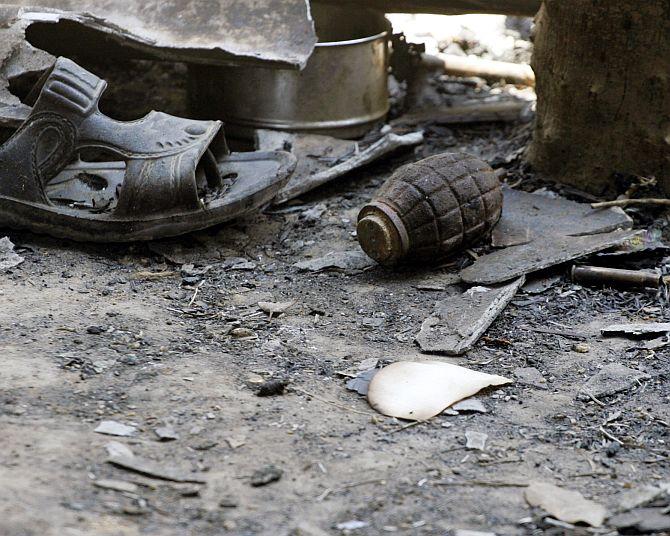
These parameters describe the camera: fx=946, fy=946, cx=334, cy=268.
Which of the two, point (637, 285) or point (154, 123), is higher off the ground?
point (154, 123)

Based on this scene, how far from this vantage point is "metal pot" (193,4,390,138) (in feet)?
17.6

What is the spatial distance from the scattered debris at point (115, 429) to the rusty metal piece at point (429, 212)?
1580 millimetres

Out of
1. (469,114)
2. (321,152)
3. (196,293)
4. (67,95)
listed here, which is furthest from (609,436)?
(469,114)

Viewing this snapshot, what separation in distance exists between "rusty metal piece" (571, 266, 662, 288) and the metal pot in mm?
2107

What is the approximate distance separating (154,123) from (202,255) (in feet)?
1.99

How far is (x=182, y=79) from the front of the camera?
5520mm

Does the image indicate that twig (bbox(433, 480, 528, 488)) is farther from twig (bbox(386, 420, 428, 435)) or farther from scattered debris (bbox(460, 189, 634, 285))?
scattered debris (bbox(460, 189, 634, 285))

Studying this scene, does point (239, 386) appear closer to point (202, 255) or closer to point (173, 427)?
point (173, 427)

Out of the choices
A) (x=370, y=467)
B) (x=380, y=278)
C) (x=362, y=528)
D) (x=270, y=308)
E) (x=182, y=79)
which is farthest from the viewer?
(x=182, y=79)

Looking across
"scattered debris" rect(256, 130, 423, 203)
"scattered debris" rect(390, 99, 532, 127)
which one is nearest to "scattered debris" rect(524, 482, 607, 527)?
"scattered debris" rect(256, 130, 423, 203)

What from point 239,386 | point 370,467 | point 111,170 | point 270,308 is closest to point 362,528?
point 370,467

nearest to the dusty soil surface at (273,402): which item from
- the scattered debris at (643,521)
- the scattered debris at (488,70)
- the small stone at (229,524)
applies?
the small stone at (229,524)

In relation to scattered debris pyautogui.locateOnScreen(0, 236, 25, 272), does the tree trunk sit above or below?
above

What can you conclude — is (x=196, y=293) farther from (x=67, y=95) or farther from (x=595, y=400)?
(x=595, y=400)
